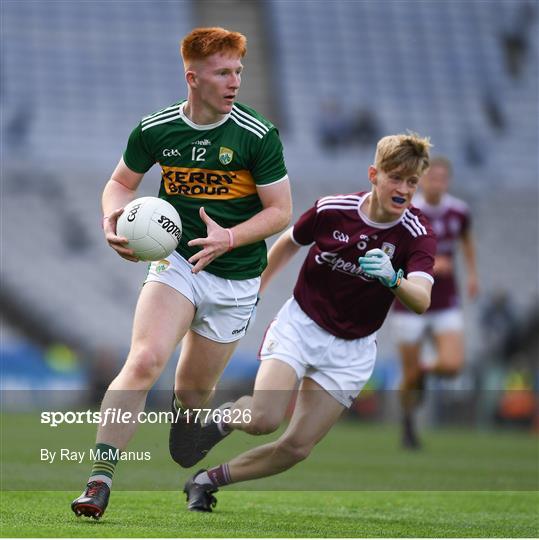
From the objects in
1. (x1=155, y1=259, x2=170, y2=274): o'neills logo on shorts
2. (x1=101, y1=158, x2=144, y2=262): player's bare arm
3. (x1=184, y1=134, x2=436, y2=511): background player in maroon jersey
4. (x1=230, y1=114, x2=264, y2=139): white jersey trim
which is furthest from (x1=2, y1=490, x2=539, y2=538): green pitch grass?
(x1=230, y1=114, x2=264, y2=139): white jersey trim

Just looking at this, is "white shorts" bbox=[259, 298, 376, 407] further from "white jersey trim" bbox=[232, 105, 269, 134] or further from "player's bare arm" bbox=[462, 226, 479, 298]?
"player's bare arm" bbox=[462, 226, 479, 298]

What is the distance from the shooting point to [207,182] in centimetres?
586

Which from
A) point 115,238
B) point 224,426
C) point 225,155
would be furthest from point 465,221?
point 115,238

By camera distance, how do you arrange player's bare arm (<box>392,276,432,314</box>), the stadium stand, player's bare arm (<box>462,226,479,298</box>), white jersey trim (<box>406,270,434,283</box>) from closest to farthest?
player's bare arm (<box>392,276,432,314</box>)
white jersey trim (<box>406,270,434,283</box>)
player's bare arm (<box>462,226,479,298</box>)
the stadium stand

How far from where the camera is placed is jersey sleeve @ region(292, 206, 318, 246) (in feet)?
21.3

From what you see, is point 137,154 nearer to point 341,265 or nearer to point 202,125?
point 202,125

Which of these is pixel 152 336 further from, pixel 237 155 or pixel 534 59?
pixel 534 59

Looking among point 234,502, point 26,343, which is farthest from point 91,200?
point 234,502

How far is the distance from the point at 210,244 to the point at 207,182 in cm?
51

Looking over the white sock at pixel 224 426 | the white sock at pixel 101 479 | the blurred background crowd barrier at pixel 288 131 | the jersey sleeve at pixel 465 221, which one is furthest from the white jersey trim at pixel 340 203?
the blurred background crowd barrier at pixel 288 131

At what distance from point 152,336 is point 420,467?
4.68m

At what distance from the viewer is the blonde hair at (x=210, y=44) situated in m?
5.62

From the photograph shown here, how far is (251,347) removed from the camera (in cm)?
1959

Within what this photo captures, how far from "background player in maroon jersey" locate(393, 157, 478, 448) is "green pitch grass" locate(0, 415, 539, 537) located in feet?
2.27
